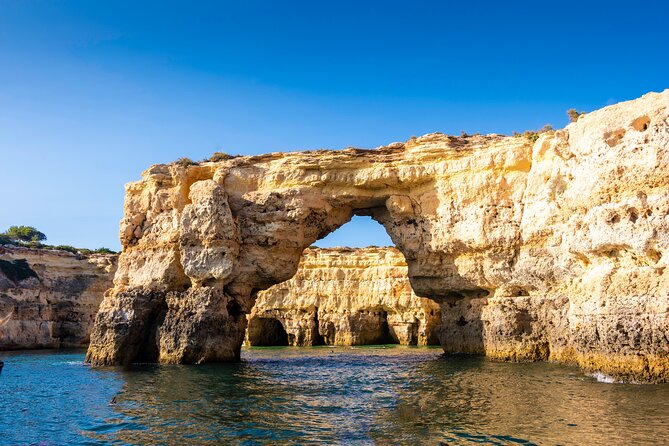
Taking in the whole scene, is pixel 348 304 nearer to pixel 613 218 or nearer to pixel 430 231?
pixel 430 231

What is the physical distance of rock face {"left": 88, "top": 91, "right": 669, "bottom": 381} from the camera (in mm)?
20000

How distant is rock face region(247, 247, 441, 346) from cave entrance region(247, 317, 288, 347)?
9 centimetres

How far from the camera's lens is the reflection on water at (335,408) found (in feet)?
37.8

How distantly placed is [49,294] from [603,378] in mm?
→ 44148

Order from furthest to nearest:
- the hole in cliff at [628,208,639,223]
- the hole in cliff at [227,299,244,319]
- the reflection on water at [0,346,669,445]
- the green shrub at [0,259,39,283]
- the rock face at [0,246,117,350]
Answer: the green shrub at [0,259,39,283] < the rock face at [0,246,117,350] < the hole in cliff at [227,299,244,319] < the hole in cliff at [628,208,639,223] < the reflection on water at [0,346,669,445]

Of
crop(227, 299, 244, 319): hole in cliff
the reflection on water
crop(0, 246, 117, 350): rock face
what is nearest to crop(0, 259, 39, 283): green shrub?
crop(0, 246, 117, 350): rock face

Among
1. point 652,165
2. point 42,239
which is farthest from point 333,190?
point 42,239

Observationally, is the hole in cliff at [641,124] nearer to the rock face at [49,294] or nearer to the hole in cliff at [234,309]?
the hole in cliff at [234,309]

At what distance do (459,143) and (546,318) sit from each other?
32.0 ft

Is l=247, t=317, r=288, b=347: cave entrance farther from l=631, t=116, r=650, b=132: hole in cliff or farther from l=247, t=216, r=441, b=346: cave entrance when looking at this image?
l=631, t=116, r=650, b=132: hole in cliff

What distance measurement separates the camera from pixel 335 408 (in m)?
14.8

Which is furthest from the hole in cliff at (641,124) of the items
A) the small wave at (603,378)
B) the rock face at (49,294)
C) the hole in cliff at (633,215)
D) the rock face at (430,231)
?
the rock face at (49,294)

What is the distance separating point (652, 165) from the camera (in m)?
18.0

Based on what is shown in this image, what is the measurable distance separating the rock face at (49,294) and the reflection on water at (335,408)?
24881 millimetres
